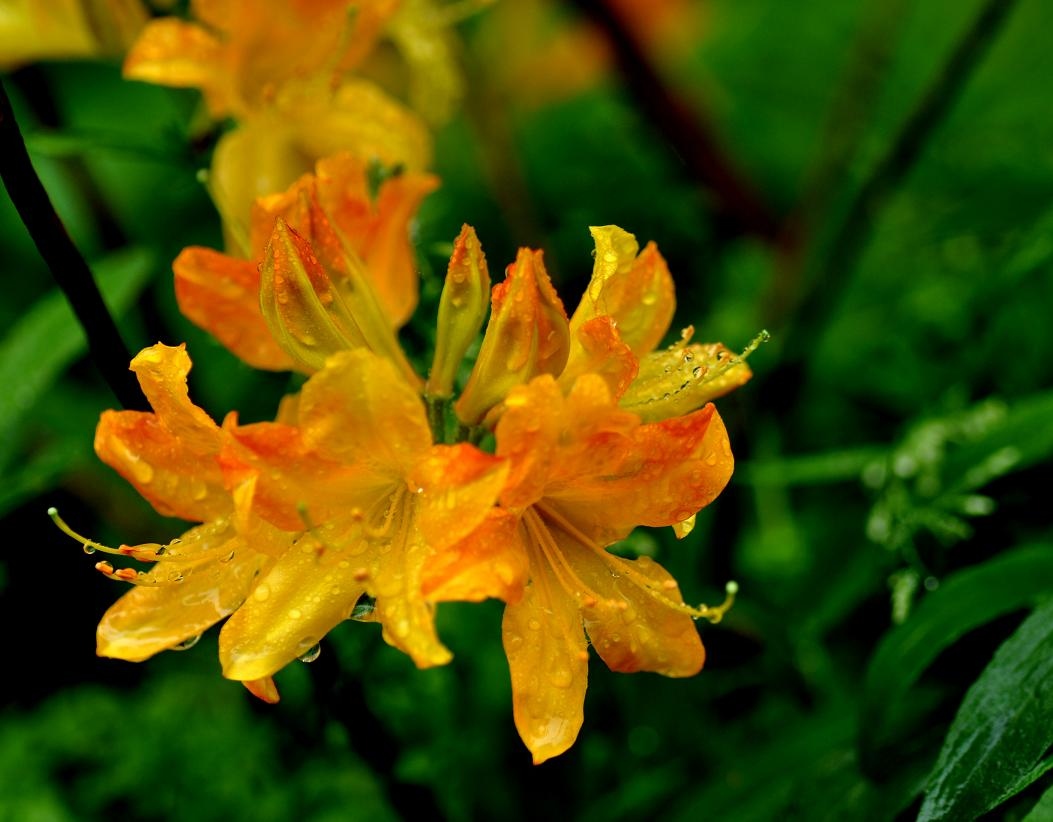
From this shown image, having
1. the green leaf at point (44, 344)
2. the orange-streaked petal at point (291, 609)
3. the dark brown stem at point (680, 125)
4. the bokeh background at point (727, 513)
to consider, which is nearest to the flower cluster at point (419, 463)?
the orange-streaked petal at point (291, 609)

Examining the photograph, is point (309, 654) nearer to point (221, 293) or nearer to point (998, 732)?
point (221, 293)

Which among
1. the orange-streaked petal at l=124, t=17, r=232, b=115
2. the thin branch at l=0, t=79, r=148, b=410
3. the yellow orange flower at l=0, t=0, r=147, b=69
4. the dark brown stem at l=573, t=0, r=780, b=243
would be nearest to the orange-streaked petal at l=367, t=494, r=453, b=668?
the thin branch at l=0, t=79, r=148, b=410

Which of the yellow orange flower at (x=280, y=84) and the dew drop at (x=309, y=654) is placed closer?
the dew drop at (x=309, y=654)

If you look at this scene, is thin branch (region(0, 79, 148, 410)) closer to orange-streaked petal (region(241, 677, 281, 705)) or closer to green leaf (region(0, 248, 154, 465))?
orange-streaked petal (region(241, 677, 281, 705))

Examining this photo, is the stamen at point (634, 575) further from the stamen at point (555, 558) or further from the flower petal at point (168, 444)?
the flower petal at point (168, 444)

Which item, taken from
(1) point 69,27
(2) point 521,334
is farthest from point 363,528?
(1) point 69,27

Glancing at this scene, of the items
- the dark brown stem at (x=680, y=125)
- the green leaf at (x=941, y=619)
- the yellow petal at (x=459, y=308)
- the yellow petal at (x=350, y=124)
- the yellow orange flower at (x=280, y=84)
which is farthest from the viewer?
the dark brown stem at (x=680, y=125)
